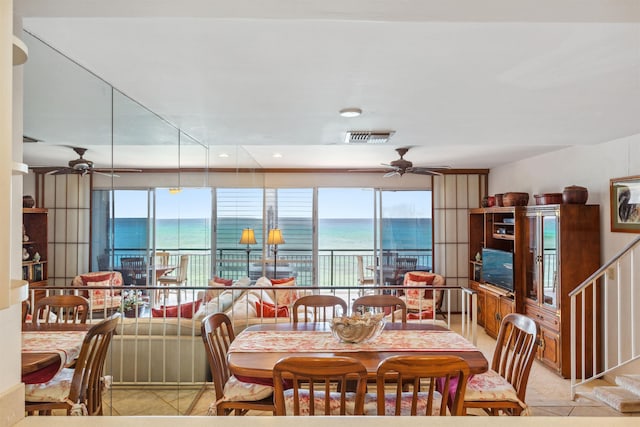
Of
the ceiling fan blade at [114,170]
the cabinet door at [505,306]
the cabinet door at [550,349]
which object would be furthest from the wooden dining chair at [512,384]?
the cabinet door at [505,306]

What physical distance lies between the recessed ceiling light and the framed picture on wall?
268 cm

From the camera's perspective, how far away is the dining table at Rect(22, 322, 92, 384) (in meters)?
1.78

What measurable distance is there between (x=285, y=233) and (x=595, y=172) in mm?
4670

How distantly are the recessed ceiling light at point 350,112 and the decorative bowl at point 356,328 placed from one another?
137cm

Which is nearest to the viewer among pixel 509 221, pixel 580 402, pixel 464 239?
pixel 580 402

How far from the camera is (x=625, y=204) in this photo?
402 centimetres

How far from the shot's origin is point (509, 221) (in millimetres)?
5816

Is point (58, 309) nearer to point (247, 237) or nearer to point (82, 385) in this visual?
point (82, 385)

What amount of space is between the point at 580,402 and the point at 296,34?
151 inches

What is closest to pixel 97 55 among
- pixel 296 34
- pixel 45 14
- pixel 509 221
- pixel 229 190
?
pixel 45 14

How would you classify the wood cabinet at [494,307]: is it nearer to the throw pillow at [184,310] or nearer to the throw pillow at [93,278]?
the throw pillow at [184,310]

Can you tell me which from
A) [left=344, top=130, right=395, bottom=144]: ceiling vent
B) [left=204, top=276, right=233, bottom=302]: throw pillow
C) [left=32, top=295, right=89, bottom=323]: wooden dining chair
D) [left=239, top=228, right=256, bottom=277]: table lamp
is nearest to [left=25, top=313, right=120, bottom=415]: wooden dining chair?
[left=32, top=295, right=89, bottom=323]: wooden dining chair
